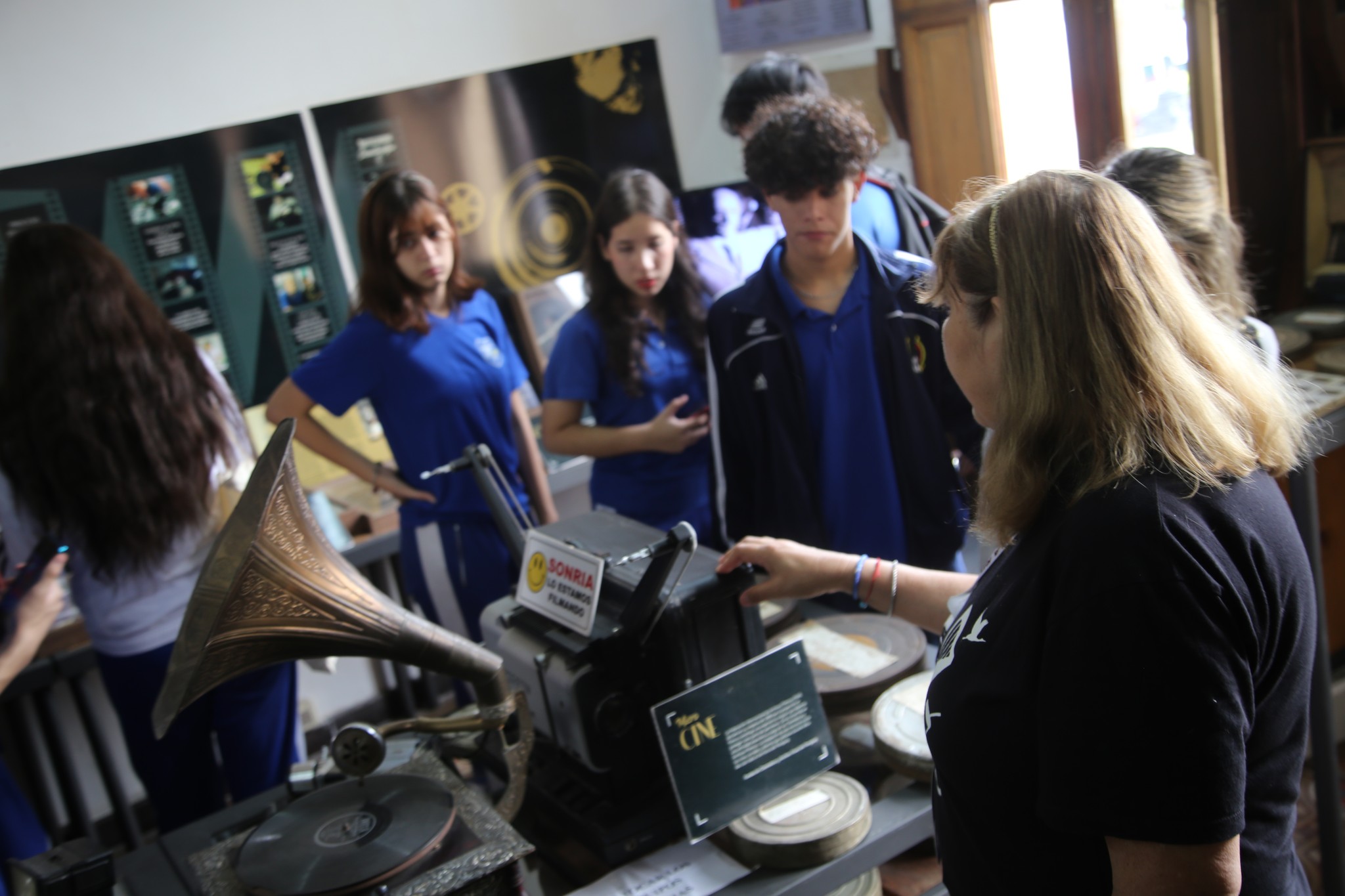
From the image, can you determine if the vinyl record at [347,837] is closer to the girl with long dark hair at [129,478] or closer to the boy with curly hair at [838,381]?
the girl with long dark hair at [129,478]

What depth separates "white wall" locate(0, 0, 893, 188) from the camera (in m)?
3.21

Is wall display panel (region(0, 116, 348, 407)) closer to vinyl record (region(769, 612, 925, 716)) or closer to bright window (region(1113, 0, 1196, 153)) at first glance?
vinyl record (region(769, 612, 925, 716))

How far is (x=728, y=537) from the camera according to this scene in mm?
2449

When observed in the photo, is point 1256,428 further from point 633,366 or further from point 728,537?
point 633,366

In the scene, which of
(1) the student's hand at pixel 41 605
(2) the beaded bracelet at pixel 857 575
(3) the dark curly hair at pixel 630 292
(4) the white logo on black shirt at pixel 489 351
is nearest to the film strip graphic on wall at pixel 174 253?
(4) the white logo on black shirt at pixel 489 351

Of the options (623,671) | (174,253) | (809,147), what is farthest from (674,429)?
(174,253)

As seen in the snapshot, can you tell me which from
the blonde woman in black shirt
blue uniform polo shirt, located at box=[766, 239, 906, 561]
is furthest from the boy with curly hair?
the blonde woman in black shirt

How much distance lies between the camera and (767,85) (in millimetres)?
2760

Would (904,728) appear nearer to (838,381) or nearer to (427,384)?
(838,381)

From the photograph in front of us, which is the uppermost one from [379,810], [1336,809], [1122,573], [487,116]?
[487,116]

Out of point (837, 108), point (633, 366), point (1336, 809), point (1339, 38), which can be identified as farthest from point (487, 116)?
point (1336, 809)

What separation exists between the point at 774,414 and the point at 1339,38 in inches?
76.5

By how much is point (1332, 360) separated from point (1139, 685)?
2157 mm

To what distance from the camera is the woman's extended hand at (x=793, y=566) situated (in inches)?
60.3
